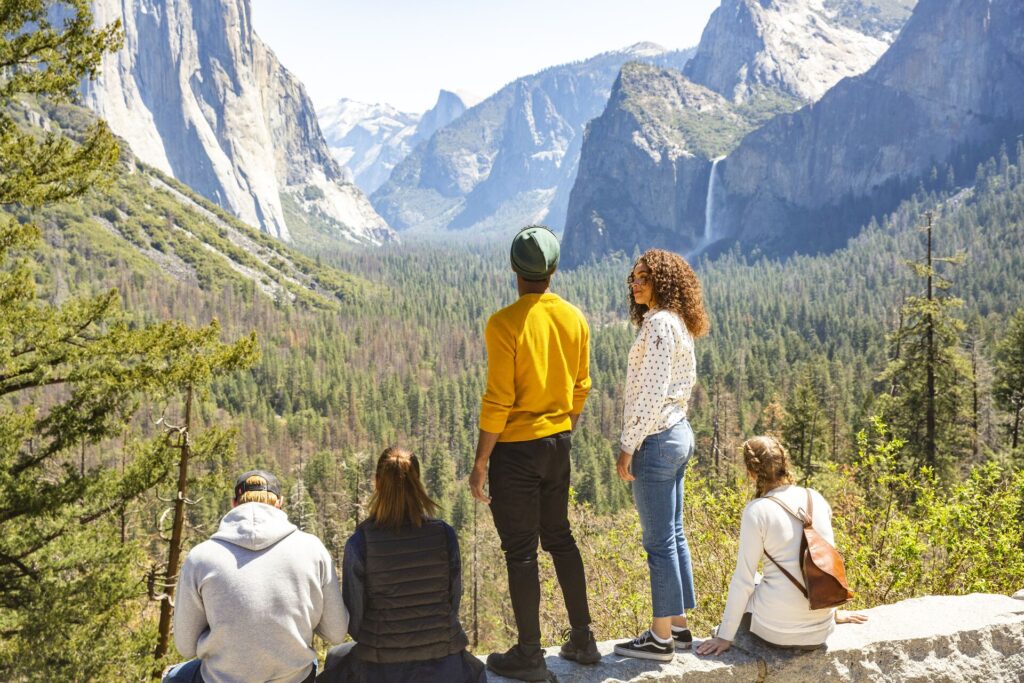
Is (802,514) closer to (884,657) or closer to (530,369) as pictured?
(884,657)

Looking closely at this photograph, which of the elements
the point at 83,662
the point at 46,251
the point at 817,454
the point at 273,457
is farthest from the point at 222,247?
the point at 83,662

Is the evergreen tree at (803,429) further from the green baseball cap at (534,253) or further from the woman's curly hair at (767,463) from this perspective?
the green baseball cap at (534,253)

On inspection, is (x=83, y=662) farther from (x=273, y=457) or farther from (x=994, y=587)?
(x=273, y=457)

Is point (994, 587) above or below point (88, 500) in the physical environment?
below

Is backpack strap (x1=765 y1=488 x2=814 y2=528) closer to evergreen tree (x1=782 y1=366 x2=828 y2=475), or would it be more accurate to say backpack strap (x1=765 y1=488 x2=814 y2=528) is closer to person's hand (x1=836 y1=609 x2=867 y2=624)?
person's hand (x1=836 y1=609 x2=867 y2=624)

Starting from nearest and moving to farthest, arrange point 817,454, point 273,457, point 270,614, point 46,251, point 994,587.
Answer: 1. point 270,614
2. point 994,587
3. point 817,454
4. point 273,457
5. point 46,251

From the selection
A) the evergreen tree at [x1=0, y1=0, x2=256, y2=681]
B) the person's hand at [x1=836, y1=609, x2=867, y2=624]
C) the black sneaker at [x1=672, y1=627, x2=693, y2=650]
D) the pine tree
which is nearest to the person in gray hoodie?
the black sneaker at [x1=672, y1=627, x2=693, y2=650]

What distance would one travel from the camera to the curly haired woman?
5180 millimetres

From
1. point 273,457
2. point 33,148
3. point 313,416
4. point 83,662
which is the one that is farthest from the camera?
point 313,416

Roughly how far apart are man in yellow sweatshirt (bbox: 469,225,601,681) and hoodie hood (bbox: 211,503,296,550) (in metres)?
1.22

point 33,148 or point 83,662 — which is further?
point 83,662

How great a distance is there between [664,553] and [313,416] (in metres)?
99.2

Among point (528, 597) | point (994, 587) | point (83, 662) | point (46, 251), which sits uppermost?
point (46, 251)

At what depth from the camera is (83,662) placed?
11.1 meters
